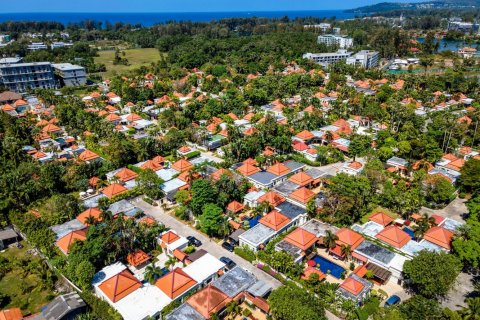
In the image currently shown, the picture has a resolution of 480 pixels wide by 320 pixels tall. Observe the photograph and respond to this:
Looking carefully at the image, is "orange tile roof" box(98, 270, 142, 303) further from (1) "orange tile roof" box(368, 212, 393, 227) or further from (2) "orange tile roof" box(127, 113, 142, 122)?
(2) "orange tile roof" box(127, 113, 142, 122)

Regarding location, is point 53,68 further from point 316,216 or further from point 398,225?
point 398,225

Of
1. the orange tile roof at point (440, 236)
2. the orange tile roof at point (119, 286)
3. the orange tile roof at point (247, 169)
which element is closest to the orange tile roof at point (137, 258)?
the orange tile roof at point (119, 286)

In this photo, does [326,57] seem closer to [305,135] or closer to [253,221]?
[305,135]

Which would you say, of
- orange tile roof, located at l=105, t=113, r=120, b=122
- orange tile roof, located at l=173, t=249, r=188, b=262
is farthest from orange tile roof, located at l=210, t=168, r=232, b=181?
orange tile roof, located at l=105, t=113, r=120, b=122

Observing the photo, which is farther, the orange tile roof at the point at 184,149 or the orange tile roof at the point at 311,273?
the orange tile roof at the point at 184,149

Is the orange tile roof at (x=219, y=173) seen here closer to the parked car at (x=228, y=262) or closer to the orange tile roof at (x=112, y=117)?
the parked car at (x=228, y=262)
